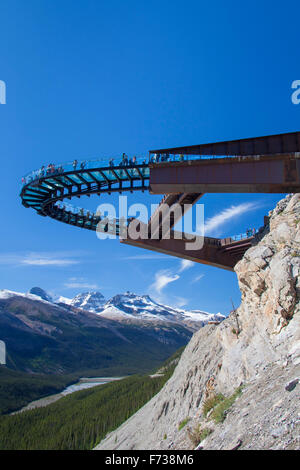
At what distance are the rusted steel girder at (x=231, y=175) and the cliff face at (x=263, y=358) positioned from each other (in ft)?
9.90

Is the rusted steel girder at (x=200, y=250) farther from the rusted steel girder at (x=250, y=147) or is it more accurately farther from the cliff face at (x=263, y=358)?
the rusted steel girder at (x=250, y=147)

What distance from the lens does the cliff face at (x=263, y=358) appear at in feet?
28.8

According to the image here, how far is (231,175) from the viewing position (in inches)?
714

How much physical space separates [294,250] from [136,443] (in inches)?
1012

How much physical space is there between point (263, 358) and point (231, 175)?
9220mm

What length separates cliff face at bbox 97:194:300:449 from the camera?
8766 mm

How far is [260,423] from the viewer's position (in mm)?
8906

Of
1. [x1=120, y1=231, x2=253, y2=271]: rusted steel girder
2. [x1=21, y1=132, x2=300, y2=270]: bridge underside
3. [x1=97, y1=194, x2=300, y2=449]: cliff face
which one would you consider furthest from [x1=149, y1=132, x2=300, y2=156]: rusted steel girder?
[x1=120, y1=231, x2=253, y2=271]: rusted steel girder

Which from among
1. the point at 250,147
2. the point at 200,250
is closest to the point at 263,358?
the point at 250,147

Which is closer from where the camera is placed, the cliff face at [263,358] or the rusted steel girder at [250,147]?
the cliff face at [263,358]

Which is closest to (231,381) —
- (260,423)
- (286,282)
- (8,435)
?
(286,282)

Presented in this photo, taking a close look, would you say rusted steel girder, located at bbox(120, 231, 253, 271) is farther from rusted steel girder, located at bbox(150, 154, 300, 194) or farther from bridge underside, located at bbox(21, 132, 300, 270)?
rusted steel girder, located at bbox(150, 154, 300, 194)

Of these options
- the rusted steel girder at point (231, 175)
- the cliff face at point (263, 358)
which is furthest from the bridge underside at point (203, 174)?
the cliff face at point (263, 358)

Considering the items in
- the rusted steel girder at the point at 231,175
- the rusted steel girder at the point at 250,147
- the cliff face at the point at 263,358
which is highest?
the rusted steel girder at the point at 250,147
